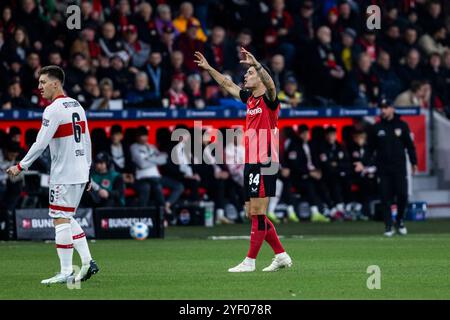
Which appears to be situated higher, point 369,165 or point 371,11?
point 371,11

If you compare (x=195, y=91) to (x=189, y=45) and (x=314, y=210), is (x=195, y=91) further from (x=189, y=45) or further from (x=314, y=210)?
(x=314, y=210)

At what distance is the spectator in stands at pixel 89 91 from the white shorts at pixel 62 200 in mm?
11447

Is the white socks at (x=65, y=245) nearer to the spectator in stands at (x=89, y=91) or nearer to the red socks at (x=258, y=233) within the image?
the red socks at (x=258, y=233)

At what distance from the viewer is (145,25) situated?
2705cm

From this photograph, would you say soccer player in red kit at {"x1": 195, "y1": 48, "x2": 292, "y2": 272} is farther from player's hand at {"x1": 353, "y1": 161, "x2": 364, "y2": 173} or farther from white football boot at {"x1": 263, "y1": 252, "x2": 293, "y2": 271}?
player's hand at {"x1": 353, "y1": 161, "x2": 364, "y2": 173}

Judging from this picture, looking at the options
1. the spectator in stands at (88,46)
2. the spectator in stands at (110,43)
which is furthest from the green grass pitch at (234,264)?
the spectator in stands at (110,43)

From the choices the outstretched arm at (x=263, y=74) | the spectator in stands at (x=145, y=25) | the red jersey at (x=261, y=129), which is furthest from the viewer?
the spectator in stands at (x=145, y=25)

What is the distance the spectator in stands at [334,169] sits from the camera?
1060 inches

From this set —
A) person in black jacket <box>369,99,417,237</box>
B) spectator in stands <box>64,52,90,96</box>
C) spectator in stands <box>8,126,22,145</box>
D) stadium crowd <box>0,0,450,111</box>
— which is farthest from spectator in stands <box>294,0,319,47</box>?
spectator in stands <box>8,126,22,145</box>

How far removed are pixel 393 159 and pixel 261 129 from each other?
7974mm

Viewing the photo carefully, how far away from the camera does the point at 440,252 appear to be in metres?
17.5

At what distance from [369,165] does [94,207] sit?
6.68 metres
